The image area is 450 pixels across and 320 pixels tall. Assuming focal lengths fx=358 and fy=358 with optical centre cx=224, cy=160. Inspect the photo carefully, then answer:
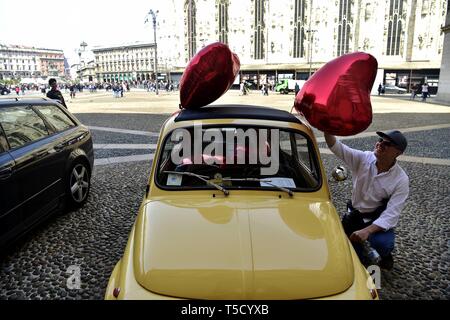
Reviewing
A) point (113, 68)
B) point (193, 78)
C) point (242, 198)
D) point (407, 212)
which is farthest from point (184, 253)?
point (113, 68)

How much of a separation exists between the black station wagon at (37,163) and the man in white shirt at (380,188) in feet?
9.59

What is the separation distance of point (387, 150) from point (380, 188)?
1.22 feet

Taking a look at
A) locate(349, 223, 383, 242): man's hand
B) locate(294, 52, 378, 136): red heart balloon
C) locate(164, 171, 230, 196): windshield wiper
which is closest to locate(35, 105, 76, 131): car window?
locate(164, 171, 230, 196): windshield wiper

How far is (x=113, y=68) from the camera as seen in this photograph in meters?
116

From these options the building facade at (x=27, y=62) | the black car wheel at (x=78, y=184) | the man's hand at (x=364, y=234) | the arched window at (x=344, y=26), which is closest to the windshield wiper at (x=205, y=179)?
the man's hand at (x=364, y=234)

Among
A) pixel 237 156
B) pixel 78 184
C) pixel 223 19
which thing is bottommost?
pixel 78 184

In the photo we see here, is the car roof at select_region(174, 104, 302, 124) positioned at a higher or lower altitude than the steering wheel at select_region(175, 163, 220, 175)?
higher

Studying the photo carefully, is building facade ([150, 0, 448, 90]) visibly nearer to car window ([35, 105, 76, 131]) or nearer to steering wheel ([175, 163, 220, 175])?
car window ([35, 105, 76, 131])

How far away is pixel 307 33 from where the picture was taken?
57.8 metres

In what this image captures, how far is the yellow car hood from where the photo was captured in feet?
5.72

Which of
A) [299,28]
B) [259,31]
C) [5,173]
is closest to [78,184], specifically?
[5,173]

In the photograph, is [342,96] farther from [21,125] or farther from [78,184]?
[78,184]

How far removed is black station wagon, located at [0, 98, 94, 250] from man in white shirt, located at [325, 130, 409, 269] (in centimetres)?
292

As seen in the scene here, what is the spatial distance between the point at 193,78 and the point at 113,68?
12158cm
